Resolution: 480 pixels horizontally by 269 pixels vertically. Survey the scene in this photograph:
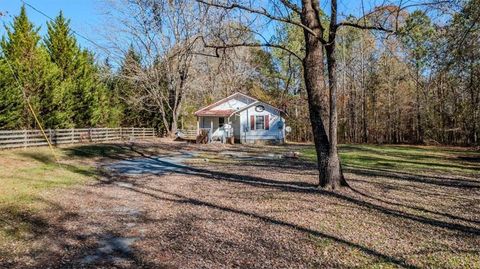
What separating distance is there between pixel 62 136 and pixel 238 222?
1830cm

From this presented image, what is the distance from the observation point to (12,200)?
25.2ft

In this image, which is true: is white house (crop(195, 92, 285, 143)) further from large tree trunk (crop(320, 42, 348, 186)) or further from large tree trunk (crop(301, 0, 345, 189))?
large tree trunk (crop(320, 42, 348, 186))

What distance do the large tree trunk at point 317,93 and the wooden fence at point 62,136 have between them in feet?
46.9

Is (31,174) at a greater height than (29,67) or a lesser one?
lesser

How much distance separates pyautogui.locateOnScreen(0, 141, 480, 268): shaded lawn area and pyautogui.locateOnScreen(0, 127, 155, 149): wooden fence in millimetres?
6774

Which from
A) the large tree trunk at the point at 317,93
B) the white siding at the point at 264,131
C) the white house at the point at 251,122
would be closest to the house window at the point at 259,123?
the white house at the point at 251,122

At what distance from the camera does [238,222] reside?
249 inches

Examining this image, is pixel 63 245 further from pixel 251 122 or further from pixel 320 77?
pixel 251 122

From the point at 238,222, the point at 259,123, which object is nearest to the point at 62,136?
the point at 259,123

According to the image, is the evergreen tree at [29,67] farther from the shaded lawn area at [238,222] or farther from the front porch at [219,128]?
the shaded lawn area at [238,222]

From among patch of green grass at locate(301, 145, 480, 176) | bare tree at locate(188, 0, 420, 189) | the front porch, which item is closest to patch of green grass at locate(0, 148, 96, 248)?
bare tree at locate(188, 0, 420, 189)

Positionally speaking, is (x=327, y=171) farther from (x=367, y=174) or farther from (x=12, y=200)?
(x=12, y=200)

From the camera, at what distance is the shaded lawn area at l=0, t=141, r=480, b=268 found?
15.5ft

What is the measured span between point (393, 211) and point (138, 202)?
515 cm
